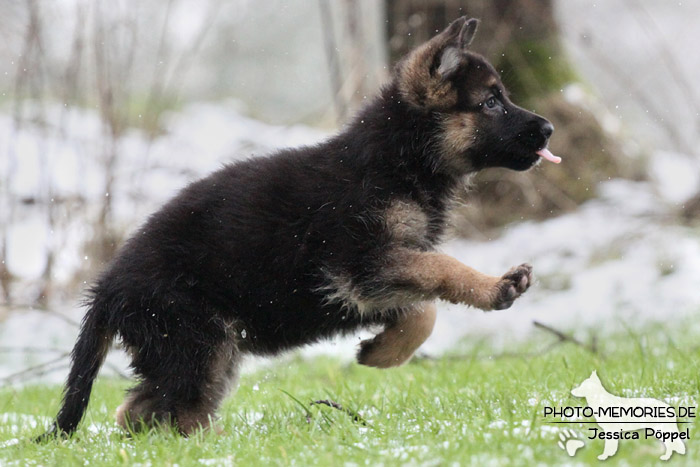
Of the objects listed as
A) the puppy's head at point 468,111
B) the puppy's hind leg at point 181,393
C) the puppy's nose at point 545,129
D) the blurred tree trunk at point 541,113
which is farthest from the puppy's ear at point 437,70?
the blurred tree trunk at point 541,113

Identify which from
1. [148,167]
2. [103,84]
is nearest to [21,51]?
[103,84]

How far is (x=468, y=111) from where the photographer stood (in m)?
4.57

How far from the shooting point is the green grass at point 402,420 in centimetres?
310

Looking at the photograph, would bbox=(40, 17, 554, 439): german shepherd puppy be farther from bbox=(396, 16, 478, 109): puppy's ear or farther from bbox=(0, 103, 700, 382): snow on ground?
bbox=(0, 103, 700, 382): snow on ground

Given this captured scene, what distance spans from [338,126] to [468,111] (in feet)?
9.07

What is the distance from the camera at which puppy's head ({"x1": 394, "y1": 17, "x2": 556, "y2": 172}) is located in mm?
4520

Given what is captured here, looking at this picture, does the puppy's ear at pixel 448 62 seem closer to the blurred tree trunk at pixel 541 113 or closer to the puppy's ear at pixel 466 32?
the puppy's ear at pixel 466 32

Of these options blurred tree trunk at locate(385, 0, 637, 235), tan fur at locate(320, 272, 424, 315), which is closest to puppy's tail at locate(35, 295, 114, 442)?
tan fur at locate(320, 272, 424, 315)

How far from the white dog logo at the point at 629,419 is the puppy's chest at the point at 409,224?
3.56 feet

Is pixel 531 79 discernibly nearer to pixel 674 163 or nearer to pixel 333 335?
pixel 674 163

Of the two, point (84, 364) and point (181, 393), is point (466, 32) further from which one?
point (84, 364)

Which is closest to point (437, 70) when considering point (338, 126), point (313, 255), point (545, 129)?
point (545, 129)

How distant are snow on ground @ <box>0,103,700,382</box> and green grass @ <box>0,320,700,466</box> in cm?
207

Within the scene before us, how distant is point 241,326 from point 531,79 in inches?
274
